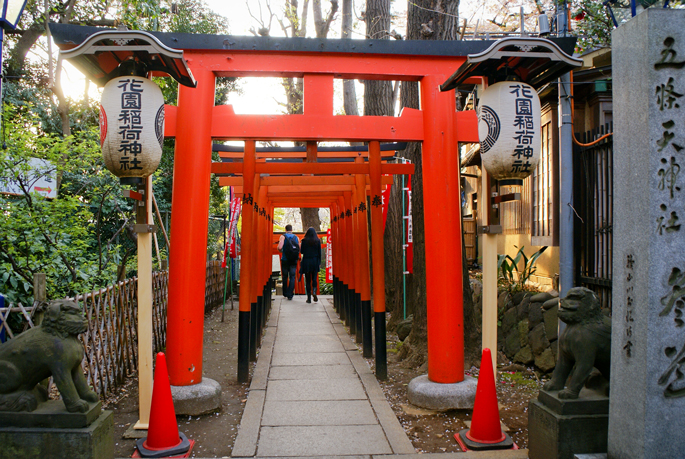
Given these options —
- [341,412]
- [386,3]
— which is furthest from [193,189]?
[386,3]

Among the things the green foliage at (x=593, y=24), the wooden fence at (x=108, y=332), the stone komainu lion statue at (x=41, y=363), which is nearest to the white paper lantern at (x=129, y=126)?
the stone komainu lion statue at (x=41, y=363)

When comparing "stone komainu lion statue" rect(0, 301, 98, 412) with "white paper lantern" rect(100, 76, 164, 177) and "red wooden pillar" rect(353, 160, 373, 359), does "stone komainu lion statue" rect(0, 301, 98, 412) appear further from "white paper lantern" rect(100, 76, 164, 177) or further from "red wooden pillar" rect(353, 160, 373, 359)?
"red wooden pillar" rect(353, 160, 373, 359)

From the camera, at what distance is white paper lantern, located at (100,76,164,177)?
12.8 feet

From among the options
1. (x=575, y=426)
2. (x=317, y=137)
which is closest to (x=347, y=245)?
(x=317, y=137)

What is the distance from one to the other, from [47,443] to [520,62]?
4521mm

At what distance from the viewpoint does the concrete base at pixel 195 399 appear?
15.1ft

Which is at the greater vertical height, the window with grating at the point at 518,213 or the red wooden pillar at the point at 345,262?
the window with grating at the point at 518,213

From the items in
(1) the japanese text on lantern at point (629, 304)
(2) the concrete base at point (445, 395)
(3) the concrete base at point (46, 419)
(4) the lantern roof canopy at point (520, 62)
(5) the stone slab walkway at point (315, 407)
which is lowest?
(5) the stone slab walkway at point (315, 407)

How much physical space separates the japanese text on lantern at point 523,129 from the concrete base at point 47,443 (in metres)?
3.71

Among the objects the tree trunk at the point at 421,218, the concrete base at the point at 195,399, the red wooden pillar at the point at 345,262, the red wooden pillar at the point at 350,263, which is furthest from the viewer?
the red wooden pillar at the point at 345,262

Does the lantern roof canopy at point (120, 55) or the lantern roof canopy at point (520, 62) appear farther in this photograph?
the lantern roof canopy at point (520, 62)

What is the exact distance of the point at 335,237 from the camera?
12555mm

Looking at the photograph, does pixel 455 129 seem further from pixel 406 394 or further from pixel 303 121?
pixel 406 394

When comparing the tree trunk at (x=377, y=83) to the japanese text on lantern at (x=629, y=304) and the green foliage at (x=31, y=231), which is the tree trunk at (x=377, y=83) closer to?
the green foliage at (x=31, y=231)
